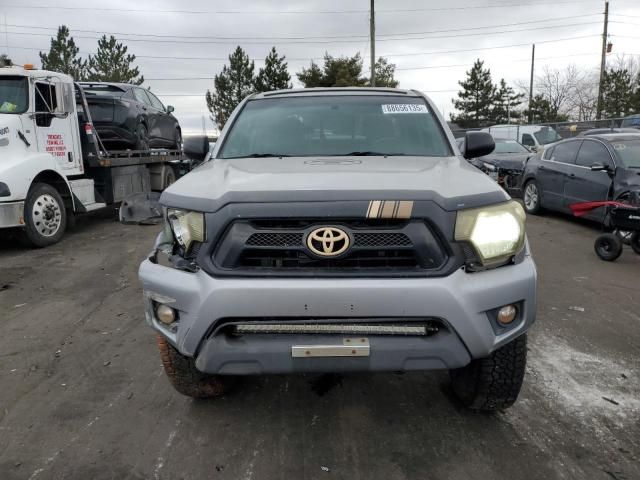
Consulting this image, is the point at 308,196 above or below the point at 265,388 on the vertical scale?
above

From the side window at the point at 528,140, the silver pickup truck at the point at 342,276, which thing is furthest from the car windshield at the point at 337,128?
the side window at the point at 528,140

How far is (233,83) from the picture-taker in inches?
1768

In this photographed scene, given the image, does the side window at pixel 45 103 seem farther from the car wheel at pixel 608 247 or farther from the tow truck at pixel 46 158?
the car wheel at pixel 608 247

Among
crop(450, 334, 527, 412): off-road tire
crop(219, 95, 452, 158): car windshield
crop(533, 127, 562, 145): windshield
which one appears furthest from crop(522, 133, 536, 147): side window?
crop(450, 334, 527, 412): off-road tire

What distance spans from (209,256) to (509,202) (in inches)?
58.5

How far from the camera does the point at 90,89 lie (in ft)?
37.3

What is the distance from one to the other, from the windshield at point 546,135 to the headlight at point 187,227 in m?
21.3

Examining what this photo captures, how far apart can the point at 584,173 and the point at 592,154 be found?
35 centimetres

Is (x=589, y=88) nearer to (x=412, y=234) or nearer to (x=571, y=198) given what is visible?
(x=571, y=198)

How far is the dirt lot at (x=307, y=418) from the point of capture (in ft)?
8.30

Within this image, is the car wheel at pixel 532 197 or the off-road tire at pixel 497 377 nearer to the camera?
the off-road tire at pixel 497 377

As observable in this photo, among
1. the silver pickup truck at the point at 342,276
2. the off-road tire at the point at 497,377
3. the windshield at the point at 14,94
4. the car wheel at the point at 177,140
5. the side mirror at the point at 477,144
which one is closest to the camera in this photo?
the silver pickup truck at the point at 342,276

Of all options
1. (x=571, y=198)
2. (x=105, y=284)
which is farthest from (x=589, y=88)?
(x=105, y=284)

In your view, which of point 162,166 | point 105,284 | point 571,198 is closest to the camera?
point 105,284
